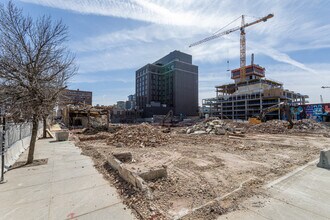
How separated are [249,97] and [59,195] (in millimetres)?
76550

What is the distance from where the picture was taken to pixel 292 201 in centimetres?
360

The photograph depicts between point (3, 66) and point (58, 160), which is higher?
point (3, 66)

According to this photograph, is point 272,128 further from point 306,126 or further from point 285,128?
point 306,126

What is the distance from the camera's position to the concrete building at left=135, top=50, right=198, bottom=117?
8944cm

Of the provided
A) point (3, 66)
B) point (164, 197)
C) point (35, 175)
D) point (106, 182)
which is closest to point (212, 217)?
point (164, 197)

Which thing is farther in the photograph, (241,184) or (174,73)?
(174,73)

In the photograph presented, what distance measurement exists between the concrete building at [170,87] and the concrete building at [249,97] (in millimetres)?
10475

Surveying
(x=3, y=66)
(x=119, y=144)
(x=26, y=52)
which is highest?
(x=26, y=52)

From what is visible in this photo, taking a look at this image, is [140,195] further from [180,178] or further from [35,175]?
[35,175]

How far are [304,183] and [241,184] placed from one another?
1759 millimetres

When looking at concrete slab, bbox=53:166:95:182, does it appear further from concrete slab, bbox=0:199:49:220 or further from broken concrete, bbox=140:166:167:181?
broken concrete, bbox=140:166:167:181

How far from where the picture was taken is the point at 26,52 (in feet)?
19.5

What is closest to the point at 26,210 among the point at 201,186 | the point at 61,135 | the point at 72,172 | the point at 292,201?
the point at 72,172

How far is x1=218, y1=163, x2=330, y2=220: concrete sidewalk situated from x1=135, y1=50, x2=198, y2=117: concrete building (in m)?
81.6
